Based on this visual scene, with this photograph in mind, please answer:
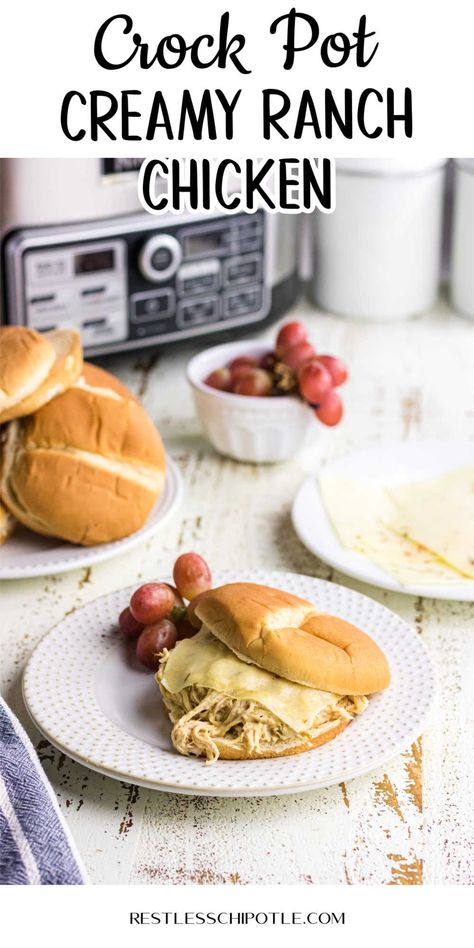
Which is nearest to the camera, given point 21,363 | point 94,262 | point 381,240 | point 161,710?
point 161,710

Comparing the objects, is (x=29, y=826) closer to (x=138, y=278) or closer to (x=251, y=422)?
(x=251, y=422)

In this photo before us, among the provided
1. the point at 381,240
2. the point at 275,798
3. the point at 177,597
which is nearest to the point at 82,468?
the point at 177,597

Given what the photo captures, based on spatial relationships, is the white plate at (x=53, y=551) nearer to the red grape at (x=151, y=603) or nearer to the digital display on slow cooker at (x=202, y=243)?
the red grape at (x=151, y=603)

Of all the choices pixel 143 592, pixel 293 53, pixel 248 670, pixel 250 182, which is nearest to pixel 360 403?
pixel 250 182

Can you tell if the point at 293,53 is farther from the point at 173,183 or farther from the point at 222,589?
the point at 222,589

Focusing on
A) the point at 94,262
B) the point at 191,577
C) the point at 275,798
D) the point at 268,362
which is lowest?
the point at 275,798

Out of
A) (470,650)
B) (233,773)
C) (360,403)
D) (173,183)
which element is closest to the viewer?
(233,773)

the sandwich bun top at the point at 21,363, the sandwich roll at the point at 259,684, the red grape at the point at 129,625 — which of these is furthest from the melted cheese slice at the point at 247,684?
the sandwich bun top at the point at 21,363
